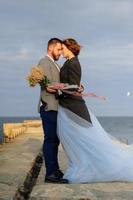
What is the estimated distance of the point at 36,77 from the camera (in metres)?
8.01

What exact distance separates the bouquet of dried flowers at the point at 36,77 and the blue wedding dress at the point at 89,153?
1.54ft

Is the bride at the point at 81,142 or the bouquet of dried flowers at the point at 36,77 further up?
the bouquet of dried flowers at the point at 36,77

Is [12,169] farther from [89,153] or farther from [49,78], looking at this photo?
[49,78]

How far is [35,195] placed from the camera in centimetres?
699

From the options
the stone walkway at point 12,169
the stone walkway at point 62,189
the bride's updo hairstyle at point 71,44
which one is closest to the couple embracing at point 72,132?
the bride's updo hairstyle at point 71,44

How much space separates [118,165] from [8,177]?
4.70ft

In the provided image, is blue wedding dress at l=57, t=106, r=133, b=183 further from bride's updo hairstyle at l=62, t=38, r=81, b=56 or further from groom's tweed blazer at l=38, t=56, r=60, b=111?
bride's updo hairstyle at l=62, t=38, r=81, b=56

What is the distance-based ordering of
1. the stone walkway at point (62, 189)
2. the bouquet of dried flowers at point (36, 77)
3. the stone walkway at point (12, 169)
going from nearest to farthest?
the stone walkway at point (62, 189) < the stone walkway at point (12, 169) < the bouquet of dried flowers at point (36, 77)

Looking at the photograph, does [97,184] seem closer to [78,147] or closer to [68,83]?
[78,147]

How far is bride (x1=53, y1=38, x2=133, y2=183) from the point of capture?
8.24 metres

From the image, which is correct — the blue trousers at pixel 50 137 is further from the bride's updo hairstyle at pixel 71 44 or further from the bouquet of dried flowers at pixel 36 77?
the bride's updo hairstyle at pixel 71 44

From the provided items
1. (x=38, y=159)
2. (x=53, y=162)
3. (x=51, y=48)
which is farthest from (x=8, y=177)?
(x=38, y=159)

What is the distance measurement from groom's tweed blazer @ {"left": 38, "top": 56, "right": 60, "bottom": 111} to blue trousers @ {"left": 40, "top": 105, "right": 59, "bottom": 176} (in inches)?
3.7

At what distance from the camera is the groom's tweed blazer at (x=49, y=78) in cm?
823
